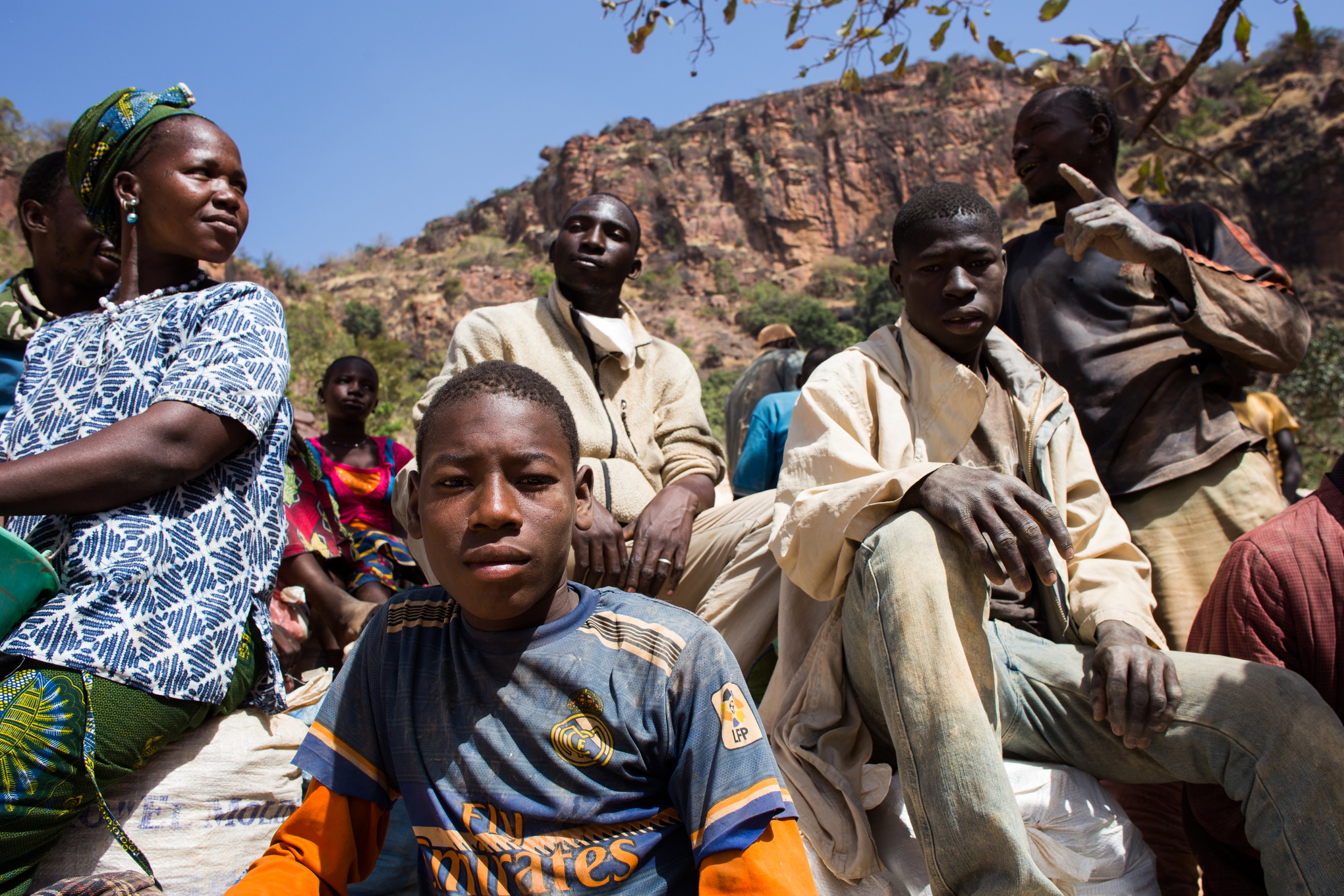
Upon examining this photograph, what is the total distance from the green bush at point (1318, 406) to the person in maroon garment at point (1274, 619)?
1394 cm

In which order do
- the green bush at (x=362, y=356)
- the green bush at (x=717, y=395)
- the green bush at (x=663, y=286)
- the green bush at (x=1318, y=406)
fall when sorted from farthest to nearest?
A: the green bush at (x=663, y=286), the green bush at (x=717, y=395), the green bush at (x=362, y=356), the green bush at (x=1318, y=406)

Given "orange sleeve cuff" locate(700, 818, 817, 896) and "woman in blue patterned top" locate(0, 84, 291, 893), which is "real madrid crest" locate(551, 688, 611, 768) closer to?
"orange sleeve cuff" locate(700, 818, 817, 896)

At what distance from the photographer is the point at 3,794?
1.45m

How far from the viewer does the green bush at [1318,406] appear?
13555 millimetres

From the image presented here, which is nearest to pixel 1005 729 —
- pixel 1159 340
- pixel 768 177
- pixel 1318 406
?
pixel 1159 340

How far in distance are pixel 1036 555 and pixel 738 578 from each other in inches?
36.4

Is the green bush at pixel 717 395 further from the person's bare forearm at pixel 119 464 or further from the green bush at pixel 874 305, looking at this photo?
the person's bare forearm at pixel 119 464

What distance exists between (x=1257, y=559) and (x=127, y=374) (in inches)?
102

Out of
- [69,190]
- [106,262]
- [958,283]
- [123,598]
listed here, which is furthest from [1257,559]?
[69,190]

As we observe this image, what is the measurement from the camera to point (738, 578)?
230 centimetres

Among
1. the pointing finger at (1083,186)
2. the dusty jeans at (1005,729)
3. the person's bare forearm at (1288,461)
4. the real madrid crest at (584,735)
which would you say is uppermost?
the pointing finger at (1083,186)

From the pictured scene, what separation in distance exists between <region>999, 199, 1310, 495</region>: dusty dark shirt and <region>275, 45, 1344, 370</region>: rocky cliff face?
109ft

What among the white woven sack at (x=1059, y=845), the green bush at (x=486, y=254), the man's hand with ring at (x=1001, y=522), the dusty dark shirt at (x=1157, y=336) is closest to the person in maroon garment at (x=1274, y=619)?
the white woven sack at (x=1059, y=845)

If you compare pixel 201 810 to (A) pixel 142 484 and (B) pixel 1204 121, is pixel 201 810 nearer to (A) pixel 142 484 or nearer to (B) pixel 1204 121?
(A) pixel 142 484
